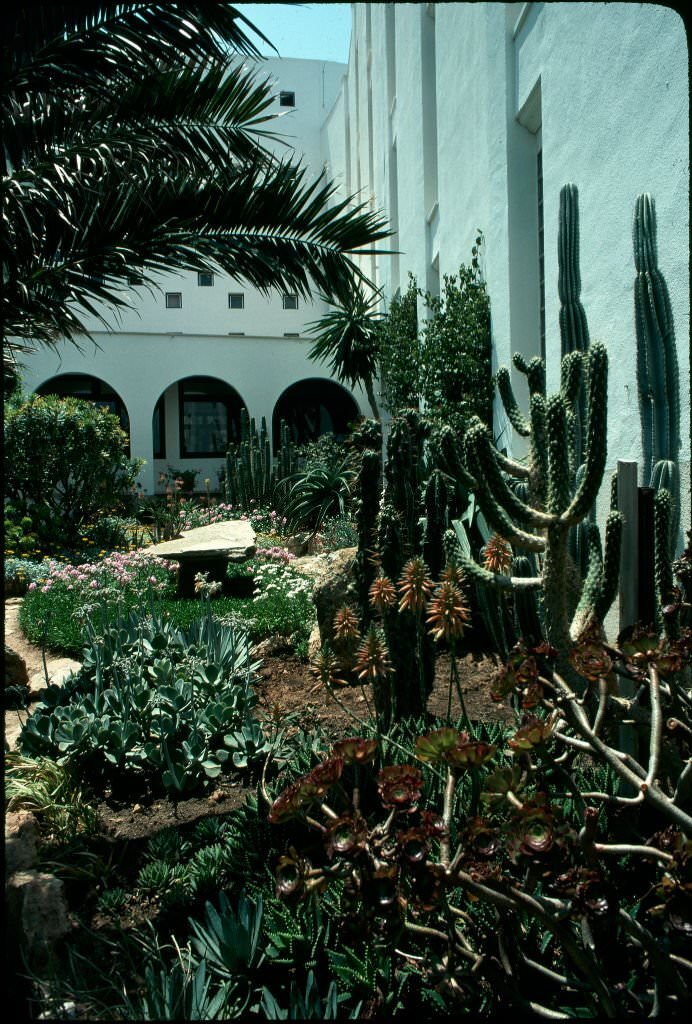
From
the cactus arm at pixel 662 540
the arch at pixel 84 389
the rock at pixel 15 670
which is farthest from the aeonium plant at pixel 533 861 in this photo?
the arch at pixel 84 389

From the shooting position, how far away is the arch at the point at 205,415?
55.0 ft

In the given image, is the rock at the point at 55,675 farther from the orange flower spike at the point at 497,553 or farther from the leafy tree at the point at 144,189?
the orange flower spike at the point at 497,553

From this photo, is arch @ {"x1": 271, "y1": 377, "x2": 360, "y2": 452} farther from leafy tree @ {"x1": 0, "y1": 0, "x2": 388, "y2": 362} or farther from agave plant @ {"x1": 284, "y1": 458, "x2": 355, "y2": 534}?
leafy tree @ {"x1": 0, "y1": 0, "x2": 388, "y2": 362}

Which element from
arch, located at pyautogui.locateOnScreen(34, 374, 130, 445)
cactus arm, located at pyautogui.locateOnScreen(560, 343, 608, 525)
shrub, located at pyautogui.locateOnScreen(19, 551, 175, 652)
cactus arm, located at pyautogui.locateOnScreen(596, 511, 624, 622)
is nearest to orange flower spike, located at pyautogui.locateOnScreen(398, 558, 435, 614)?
cactus arm, located at pyautogui.locateOnScreen(560, 343, 608, 525)

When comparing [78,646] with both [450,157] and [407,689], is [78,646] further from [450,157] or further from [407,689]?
[450,157]

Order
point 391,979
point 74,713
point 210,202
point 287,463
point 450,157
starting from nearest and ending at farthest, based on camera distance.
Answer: point 391,979, point 74,713, point 210,202, point 450,157, point 287,463

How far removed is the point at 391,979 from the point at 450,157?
8115 millimetres

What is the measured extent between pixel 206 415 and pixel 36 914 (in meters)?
15.1

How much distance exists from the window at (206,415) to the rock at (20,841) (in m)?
14.1

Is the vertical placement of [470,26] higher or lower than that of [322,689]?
higher

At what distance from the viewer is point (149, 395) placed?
549 inches

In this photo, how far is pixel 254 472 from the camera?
13461 mm

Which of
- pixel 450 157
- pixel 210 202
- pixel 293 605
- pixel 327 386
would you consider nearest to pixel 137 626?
pixel 293 605

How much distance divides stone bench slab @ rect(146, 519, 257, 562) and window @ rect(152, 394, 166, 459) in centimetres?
750
